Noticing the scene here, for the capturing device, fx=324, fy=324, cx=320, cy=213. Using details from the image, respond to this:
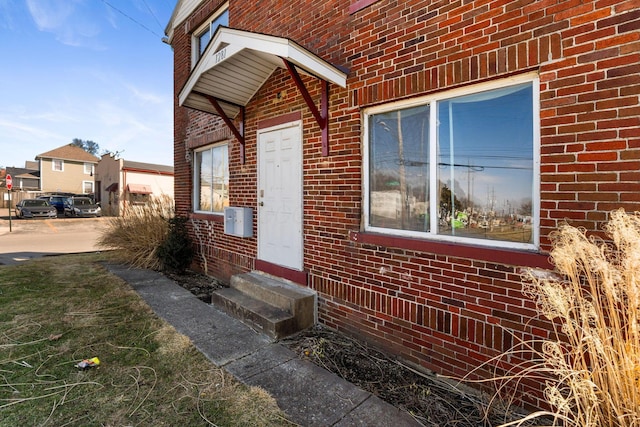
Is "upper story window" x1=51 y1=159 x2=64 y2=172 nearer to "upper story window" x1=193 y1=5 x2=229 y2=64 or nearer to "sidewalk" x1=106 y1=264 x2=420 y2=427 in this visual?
"upper story window" x1=193 y1=5 x2=229 y2=64

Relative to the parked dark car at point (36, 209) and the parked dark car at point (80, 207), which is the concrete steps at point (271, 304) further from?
the parked dark car at point (36, 209)

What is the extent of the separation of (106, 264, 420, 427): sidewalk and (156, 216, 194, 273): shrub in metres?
2.34

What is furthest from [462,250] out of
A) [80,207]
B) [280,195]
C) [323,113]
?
[80,207]

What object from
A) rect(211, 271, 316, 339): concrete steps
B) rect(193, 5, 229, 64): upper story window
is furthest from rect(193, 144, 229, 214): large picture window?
rect(211, 271, 316, 339): concrete steps

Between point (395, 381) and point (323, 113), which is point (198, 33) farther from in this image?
point (395, 381)

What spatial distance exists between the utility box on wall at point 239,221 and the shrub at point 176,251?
2.02 meters

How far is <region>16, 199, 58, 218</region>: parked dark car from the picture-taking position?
24.3 m

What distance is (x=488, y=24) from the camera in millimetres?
2809

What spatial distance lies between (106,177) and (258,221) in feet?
111

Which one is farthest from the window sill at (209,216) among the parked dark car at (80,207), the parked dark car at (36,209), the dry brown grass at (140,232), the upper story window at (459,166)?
the parked dark car at (36,209)

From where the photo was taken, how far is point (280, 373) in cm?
307

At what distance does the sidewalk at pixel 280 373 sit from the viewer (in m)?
2.48

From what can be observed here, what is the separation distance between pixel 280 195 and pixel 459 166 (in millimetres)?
2703

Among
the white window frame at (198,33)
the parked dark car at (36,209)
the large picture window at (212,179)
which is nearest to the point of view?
the large picture window at (212,179)
